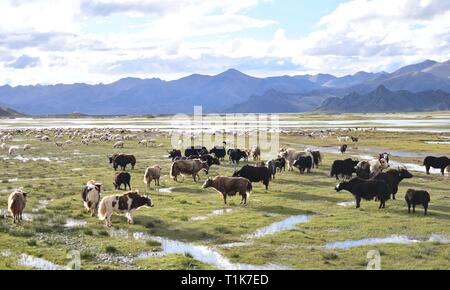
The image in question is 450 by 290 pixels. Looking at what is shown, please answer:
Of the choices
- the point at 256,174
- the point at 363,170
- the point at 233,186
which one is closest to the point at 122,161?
the point at 256,174

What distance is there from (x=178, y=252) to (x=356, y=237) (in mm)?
6934

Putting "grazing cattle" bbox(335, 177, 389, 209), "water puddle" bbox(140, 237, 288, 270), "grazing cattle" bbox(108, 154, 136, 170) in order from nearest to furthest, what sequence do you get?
"water puddle" bbox(140, 237, 288, 270) → "grazing cattle" bbox(335, 177, 389, 209) → "grazing cattle" bbox(108, 154, 136, 170)

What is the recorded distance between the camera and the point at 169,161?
44.2 m

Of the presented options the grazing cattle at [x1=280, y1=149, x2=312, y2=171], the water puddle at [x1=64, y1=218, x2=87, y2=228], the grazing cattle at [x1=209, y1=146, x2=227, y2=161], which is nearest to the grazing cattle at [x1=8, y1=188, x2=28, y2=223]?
the water puddle at [x1=64, y1=218, x2=87, y2=228]

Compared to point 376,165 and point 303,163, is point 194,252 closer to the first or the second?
point 376,165

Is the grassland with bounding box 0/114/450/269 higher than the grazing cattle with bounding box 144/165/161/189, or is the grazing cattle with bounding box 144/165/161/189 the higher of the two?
the grazing cattle with bounding box 144/165/161/189

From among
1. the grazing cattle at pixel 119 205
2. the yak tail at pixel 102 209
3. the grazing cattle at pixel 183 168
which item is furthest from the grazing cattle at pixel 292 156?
the yak tail at pixel 102 209

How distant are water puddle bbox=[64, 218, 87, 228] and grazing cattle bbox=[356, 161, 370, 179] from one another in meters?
17.9

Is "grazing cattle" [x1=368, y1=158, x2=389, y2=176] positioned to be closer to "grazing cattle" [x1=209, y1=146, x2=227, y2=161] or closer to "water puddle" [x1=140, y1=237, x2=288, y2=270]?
"grazing cattle" [x1=209, y1=146, x2=227, y2=161]

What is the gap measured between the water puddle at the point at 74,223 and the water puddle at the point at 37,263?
4129 mm

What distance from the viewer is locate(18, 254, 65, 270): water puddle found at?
45.4 feet

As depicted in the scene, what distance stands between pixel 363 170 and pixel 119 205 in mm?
17513
